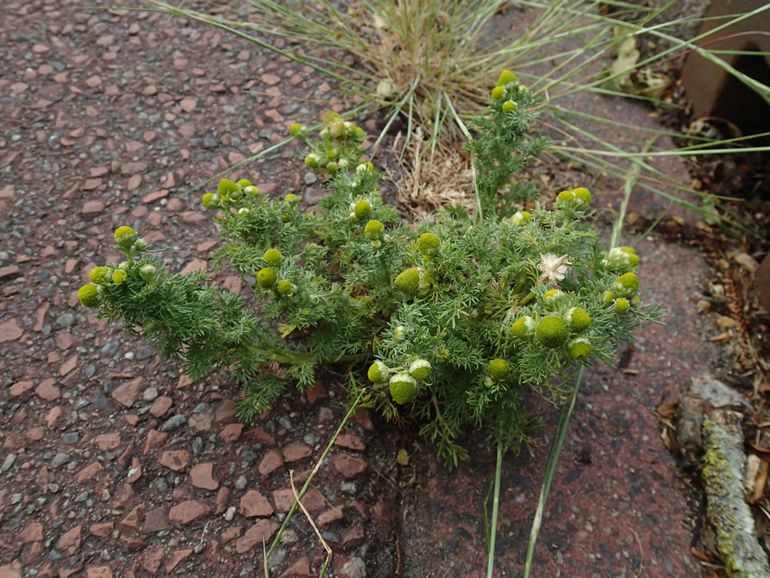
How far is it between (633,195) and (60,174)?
2.02 metres

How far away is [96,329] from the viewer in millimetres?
1717

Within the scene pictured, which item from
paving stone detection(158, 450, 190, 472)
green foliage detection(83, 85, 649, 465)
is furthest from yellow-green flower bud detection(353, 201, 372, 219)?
paving stone detection(158, 450, 190, 472)

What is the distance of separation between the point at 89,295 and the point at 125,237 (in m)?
0.13

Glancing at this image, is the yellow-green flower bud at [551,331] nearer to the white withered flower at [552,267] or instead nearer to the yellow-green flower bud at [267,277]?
the white withered flower at [552,267]

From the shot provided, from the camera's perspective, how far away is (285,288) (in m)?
1.29

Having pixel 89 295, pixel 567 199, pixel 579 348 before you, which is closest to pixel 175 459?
pixel 89 295

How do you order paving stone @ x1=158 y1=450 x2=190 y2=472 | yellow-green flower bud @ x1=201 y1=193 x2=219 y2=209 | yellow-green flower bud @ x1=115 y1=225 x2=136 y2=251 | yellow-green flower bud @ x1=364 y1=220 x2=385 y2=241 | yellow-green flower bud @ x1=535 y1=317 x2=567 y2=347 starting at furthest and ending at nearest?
1. paving stone @ x1=158 y1=450 x2=190 y2=472
2. yellow-green flower bud @ x1=201 y1=193 x2=219 y2=209
3. yellow-green flower bud @ x1=364 y1=220 x2=385 y2=241
4. yellow-green flower bud @ x1=115 y1=225 x2=136 y2=251
5. yellow-green flower bud @ x1=535 y1=317 x2=567 y2=347

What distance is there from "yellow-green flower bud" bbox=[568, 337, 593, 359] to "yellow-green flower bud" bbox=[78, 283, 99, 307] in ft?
2.91

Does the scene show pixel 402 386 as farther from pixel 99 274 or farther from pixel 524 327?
pixel 99 274

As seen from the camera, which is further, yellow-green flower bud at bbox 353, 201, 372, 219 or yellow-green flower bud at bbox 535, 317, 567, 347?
yellow-green flower bud at bbox 353, 201, 372, 219

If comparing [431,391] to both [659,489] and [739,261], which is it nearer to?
[659,489]

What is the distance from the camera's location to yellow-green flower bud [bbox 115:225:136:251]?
3.90 ft

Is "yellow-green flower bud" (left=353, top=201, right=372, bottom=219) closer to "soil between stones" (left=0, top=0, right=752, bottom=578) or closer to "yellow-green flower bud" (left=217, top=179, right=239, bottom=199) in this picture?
"yellow-green flower bud" (left=217, top=179, right=239, bottom=199)

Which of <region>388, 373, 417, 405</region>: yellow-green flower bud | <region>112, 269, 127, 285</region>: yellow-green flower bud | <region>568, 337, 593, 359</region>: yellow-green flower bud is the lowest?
<region>388, 373, 417, 405</region>: yellow-green flower bud
